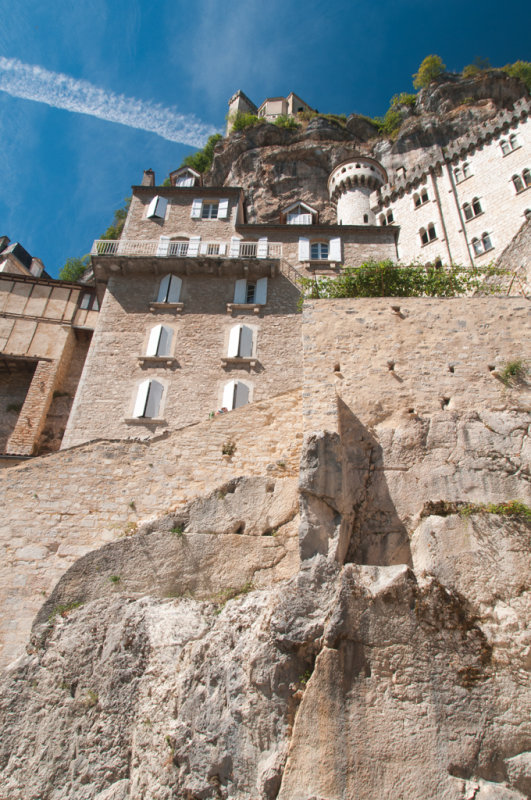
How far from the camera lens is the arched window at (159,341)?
16263 mm

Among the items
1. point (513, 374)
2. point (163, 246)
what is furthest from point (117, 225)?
point (513, 374)

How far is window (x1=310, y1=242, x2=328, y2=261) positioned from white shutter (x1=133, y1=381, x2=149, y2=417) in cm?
846

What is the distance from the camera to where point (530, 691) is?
6.16 meters

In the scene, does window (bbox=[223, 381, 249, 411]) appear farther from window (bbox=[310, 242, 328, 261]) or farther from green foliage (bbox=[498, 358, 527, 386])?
green foliage (bbox=[498, 358, 527, 386])

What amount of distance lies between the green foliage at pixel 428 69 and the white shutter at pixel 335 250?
23.9 meters

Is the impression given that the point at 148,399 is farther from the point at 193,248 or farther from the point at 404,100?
the point at 404,100

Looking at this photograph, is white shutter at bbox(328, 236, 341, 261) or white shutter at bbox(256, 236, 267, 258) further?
white shutter at bbox(328, 236, 341, 261)

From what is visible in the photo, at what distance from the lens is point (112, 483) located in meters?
10.3

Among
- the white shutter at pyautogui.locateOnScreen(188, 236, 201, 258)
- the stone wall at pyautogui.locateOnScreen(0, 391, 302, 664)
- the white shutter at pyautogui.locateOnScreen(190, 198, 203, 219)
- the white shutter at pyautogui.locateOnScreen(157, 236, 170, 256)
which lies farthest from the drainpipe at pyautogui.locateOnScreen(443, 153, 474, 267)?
the stone wall at pyautogui.locateOnScreen(0, 391, 302, 664)

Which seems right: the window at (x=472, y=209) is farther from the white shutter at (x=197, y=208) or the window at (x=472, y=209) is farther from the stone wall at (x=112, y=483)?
the stone wall at (x=112, y=483)

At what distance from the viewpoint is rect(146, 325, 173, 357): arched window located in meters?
16.3

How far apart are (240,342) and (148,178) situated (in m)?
10.9

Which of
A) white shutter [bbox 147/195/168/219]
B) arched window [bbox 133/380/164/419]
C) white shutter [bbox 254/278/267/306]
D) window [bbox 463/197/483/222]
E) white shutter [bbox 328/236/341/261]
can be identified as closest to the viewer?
arched window [bbox 133/380/164/419]

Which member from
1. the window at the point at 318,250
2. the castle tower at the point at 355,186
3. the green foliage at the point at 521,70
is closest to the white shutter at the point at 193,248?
the window at the point at 318,250
